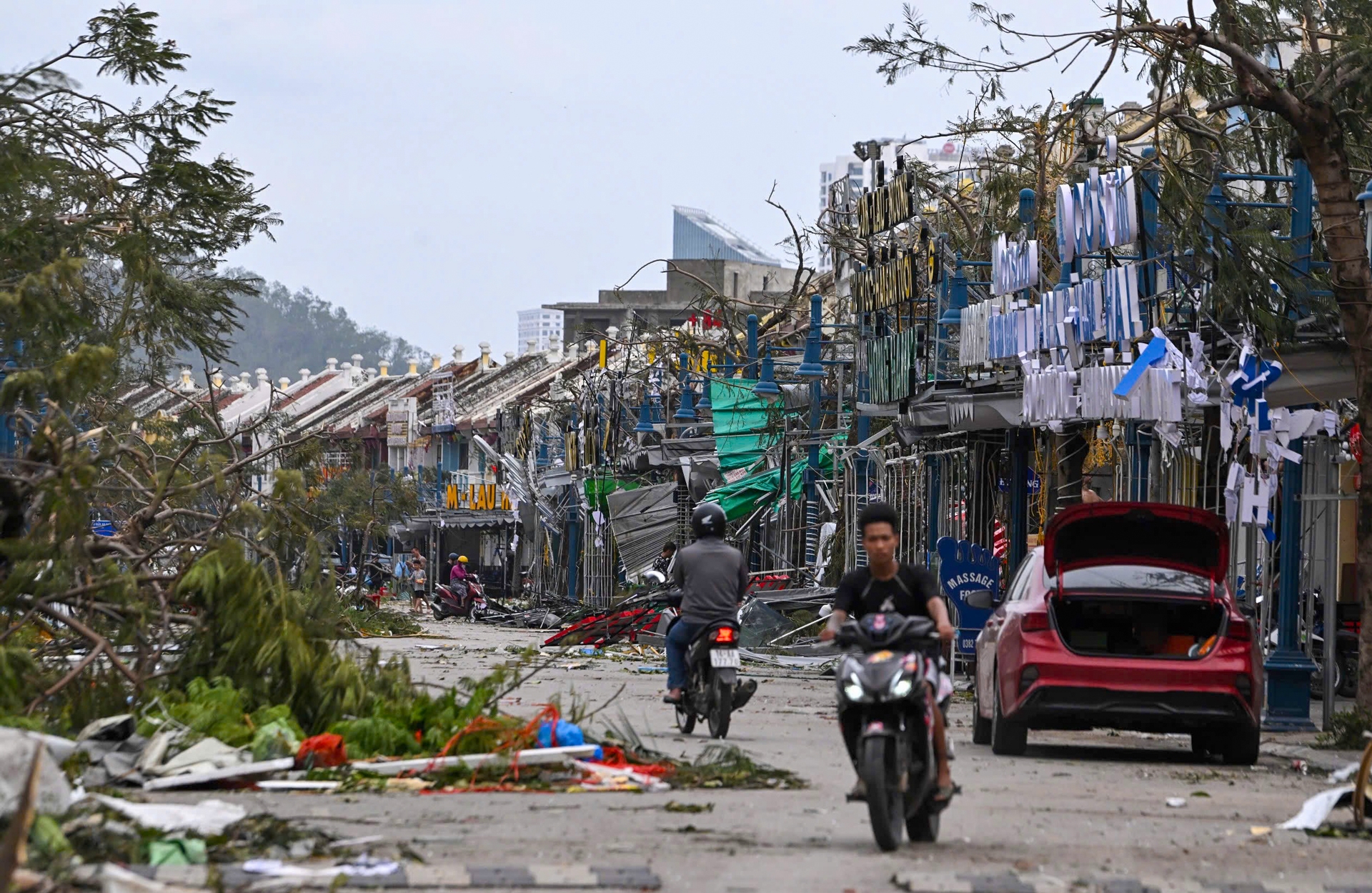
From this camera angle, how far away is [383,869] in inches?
291

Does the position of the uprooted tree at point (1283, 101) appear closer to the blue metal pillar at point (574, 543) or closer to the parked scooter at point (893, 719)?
the parked scooter at point (893, 719)

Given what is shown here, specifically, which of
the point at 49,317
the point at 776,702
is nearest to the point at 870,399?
the point at 776,702

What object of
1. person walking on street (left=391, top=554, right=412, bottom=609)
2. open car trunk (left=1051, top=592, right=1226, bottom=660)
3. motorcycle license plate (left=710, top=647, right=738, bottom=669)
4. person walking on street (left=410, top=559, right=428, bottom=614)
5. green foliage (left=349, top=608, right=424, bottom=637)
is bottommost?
person walking on street (left=391, top=554, right=412, bottom=609)

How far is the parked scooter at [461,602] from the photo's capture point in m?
44.8

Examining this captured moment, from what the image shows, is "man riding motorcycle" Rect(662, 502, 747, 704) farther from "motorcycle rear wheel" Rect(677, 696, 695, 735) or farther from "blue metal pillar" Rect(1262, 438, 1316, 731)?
"blue metal pillar" Rect(1262, 438, 1316, 731)

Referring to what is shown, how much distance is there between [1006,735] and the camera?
1361cm

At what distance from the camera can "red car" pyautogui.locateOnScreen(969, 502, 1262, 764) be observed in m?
13.0

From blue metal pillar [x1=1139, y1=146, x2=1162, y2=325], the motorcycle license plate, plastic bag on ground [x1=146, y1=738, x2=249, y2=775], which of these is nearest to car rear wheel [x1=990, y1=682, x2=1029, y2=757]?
the motorcycle license plate

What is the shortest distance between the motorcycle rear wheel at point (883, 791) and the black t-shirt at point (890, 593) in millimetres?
954

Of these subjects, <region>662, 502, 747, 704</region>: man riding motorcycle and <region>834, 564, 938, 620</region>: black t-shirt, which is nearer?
<region>834, 564, 938, 620</region>: black t-shirt

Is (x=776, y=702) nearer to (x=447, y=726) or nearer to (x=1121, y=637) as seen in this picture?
(x=1121, y=637)

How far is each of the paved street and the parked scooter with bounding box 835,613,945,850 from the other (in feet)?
0.56

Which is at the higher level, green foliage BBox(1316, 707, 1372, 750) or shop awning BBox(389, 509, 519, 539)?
green foliage BBox(1316, 707, 1372, 750)

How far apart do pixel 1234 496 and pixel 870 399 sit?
12859 millimetres
